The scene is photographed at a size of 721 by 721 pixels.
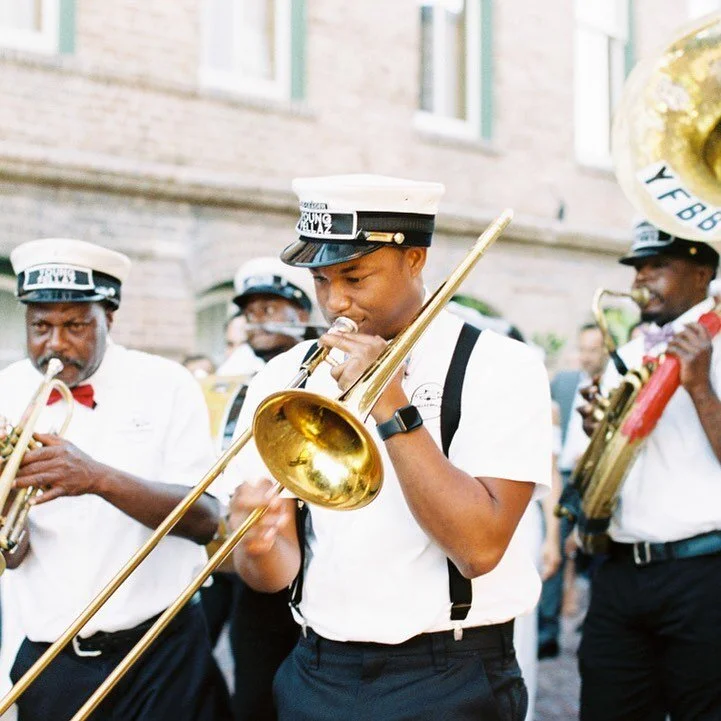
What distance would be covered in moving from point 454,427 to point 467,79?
9.24 m

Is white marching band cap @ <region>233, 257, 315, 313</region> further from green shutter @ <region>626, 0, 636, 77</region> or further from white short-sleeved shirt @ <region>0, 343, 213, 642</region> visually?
green shutter @ <region>626, 0, 636, 77</region>

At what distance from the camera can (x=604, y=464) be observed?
359 centimetres

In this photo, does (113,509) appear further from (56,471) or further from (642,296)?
(642,296)

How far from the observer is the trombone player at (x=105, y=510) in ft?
10.0

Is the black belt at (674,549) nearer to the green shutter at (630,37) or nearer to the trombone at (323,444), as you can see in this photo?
the trombone at (323,444)

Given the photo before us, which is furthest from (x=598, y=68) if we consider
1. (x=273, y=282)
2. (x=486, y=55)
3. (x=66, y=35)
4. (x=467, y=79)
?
(x=273, y=282)

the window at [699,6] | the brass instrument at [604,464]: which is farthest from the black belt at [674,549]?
the window at [699,6]

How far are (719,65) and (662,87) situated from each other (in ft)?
0.66

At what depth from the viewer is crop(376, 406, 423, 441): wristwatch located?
2133 mm

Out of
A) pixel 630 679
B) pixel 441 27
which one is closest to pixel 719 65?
pixel 630 679

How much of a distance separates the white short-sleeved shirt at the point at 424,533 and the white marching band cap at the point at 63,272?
4.02 ft

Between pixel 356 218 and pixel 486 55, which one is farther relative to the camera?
pixel 486 55

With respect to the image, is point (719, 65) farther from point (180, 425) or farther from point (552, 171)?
→ point (552, 171)

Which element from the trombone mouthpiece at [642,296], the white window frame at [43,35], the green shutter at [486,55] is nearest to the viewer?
the trombone mouthpiece at [642,296]
